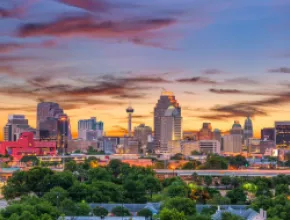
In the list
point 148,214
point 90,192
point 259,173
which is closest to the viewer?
point 148,214

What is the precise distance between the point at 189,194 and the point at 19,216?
78.9 ft

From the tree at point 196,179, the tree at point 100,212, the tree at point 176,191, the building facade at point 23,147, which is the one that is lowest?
the tree at point 196,179

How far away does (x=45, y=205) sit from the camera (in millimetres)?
36750

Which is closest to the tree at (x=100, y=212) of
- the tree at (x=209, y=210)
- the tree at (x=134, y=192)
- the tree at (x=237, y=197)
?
the tree at (x=209, y=210)

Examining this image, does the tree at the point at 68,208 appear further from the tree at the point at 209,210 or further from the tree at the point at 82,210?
the tree at the point at 209,210

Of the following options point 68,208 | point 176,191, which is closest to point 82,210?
point 68,208

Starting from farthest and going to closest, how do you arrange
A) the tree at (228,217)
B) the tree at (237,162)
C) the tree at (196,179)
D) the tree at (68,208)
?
the tree at (237,162)
the tree at (196,179)
the tree at (68,208)
the tree at (228,217)

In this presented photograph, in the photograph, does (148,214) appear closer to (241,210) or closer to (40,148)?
(241,210)

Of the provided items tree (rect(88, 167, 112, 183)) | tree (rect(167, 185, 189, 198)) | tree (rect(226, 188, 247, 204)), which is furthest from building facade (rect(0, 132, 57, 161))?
tree (rect(167, 185, 189, 198))

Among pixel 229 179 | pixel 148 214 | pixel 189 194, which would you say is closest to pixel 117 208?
pixel 148 214

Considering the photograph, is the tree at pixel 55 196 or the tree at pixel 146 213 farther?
the tree at pixel 55 196

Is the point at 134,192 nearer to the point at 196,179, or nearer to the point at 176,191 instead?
the point at 176,191

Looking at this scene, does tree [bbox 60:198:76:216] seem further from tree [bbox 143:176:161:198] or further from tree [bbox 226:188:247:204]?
tree [bbox 143:176:161:198]

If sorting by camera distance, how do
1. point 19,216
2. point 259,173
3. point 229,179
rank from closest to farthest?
point 19,216
point 229,179
point 259,173
